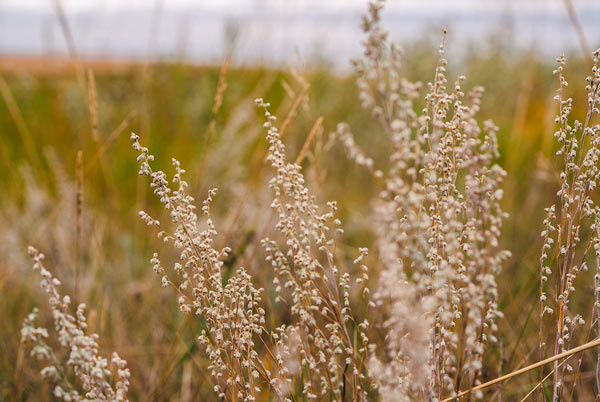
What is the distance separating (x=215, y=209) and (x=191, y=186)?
63cm

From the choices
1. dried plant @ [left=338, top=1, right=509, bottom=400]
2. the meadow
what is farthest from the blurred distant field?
dried plant @ [left=338, top=1, right=509, bottom=400]

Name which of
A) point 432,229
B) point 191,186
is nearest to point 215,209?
point 191,186

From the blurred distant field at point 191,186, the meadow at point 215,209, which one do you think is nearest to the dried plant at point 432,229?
the meadow at point 215,209

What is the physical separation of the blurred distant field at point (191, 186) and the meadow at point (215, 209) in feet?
0.05

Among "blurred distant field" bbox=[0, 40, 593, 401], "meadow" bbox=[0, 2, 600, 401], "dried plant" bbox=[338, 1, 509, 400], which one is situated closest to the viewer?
"dried plant" bbox=[338, 1, 509, 400]

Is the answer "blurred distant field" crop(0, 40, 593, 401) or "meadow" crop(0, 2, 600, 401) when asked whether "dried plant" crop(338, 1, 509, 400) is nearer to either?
"meadow" crop(0, 2, 600, 401)

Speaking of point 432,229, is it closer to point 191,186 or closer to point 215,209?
point 191,186

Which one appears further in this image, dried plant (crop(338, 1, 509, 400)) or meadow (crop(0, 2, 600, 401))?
meadow (crop(0, 2, 600, 401))

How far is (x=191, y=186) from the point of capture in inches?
123

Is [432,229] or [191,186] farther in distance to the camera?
[191,186]

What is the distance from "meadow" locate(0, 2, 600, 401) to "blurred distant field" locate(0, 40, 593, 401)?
0.02 m

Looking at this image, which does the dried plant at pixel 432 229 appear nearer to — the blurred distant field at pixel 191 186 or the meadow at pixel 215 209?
the meadow at pixel 215 209

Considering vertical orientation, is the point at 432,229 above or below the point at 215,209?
below

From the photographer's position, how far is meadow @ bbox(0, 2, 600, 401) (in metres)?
1.83
